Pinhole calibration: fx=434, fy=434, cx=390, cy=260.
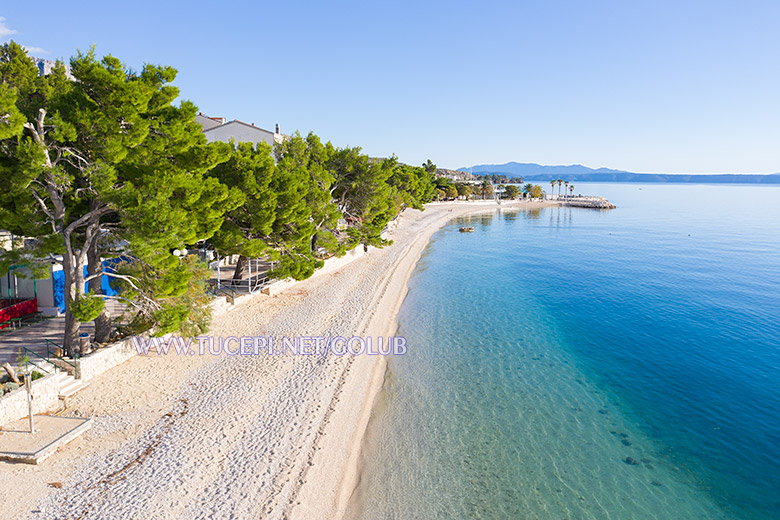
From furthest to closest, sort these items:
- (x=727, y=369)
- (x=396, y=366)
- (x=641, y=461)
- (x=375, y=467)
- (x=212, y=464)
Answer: (x=727, y=369) → (x=396, y=366) → (x=641, y=461) → (x=375, y=467) → (x=212, y=464)

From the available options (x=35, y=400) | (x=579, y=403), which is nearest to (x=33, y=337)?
(x=35, y=400)

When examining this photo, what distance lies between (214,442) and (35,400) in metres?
5.15

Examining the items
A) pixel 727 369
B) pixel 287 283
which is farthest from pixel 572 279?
pixel 287 283

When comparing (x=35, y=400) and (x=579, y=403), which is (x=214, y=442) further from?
(x=579, y=403)

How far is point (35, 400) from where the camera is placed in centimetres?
1205

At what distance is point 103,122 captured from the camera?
502 inches

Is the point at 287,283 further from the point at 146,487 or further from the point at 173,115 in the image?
the point at 146,487

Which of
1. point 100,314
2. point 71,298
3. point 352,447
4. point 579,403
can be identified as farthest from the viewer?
point 579,403

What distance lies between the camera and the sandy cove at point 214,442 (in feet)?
31.6

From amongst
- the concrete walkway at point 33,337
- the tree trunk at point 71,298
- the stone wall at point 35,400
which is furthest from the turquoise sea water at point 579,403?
the concrete walkway at point 33,337

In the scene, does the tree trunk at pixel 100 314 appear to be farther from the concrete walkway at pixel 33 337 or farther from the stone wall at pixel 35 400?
the stone wall at pixel 35 400

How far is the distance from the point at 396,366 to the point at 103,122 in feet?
44.9

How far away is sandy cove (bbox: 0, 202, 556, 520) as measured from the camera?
31.6 feet

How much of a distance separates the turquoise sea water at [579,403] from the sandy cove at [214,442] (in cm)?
119
